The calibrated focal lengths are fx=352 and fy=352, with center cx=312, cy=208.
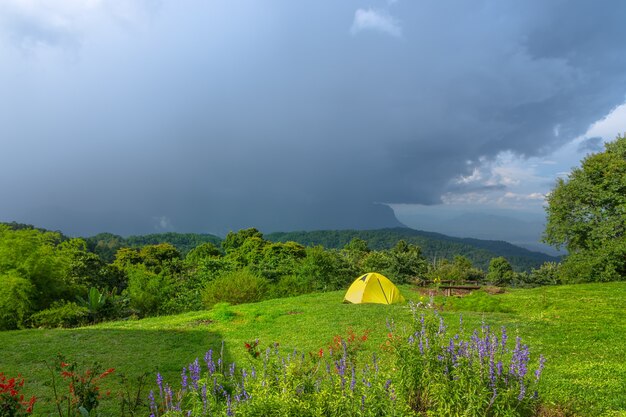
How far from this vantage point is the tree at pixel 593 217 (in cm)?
2248

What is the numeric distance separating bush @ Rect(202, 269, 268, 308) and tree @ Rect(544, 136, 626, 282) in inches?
849

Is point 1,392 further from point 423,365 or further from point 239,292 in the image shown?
point 239,292

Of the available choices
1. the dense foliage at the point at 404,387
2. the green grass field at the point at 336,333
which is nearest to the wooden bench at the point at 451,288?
the green grass field at the point at 336,333

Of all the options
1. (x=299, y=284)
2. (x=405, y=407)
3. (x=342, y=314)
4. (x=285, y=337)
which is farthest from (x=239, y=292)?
(x=405, y=407)

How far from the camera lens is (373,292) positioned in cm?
1700

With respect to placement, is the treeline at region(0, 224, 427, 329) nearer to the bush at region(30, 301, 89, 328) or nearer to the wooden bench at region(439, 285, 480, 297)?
the bush at region(30, 301, 89, 328)

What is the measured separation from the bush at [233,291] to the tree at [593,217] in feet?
70.7

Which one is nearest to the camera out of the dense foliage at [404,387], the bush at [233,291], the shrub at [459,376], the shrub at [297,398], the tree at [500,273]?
the shrub at [297,398]

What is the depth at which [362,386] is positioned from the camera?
3824 millimetres

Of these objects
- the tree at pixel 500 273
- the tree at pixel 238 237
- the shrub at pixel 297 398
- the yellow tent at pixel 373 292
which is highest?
the tree at pixel 238 237

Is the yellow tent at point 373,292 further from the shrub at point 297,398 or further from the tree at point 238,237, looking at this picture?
the tree at point 238,237

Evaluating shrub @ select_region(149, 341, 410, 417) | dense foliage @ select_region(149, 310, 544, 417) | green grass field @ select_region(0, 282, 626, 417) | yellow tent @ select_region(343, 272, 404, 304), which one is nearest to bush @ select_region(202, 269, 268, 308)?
green grass field @ select_region(0, 282, 626, 417)

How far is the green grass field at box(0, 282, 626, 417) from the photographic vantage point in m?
6.38

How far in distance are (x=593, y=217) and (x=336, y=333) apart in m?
23.2
